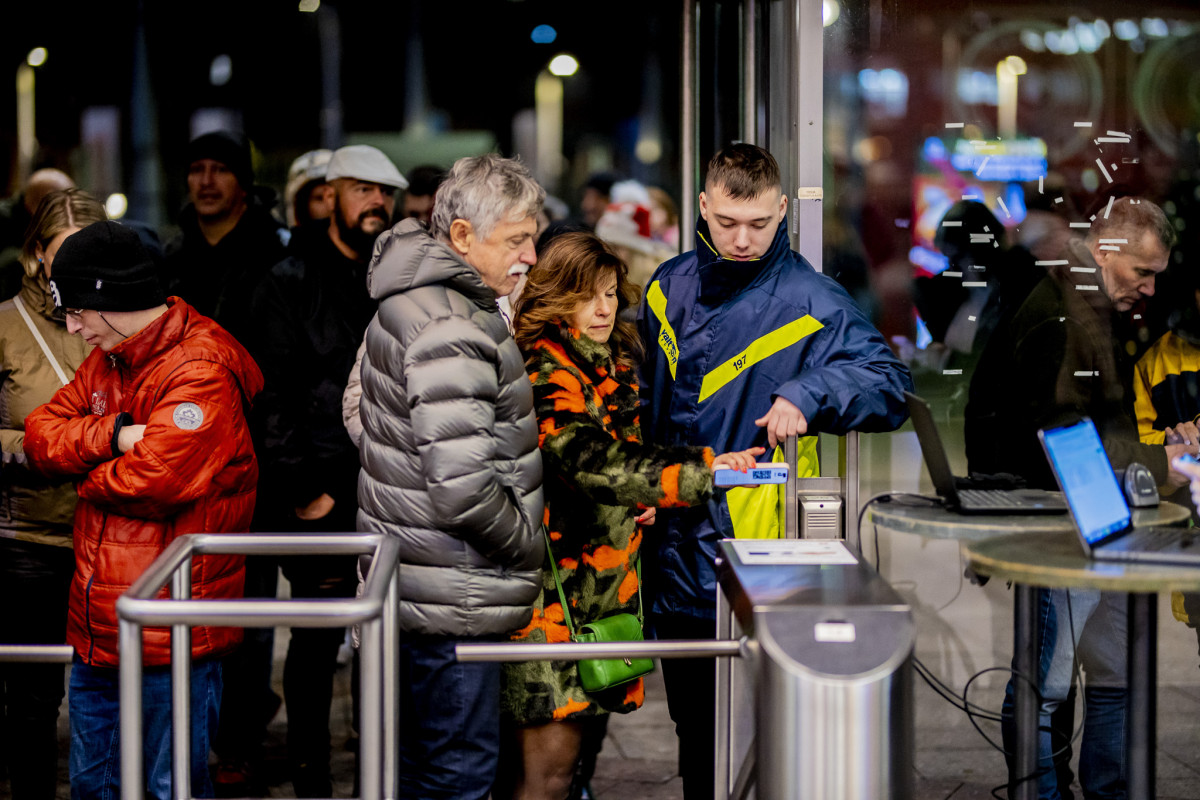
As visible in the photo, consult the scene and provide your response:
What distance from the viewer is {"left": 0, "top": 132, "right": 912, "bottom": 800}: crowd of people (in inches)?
115

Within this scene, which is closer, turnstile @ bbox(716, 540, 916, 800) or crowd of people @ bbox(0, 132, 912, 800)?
turnstile @ bbox(716, 540, 916, 800)

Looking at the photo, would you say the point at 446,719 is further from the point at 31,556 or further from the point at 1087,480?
the point at 31,556

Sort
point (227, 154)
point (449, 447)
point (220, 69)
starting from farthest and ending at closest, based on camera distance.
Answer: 1. point (220, 69)
2. point (227, 154)
3. point (449, 447)

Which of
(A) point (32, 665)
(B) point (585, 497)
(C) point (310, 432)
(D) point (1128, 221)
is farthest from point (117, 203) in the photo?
(D) point (1128, 221)

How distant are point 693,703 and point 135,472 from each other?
1505 millimetres

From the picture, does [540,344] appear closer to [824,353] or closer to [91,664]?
[824,353]

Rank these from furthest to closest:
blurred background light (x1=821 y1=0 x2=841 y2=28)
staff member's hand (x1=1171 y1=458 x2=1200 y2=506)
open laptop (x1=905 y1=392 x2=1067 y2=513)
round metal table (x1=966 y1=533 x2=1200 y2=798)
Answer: blurred background light (x1=821 y1=0 x2=841 y2=28)
open laptop (x1=905 y1=392 x2=1067 y2=513)
staff member's hand (x1=1171 y1=458 x2=1200 y2=506)
round metal table (x1=966 y1=533 x2=1200 y2=798)

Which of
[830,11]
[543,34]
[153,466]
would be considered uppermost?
[543,34]

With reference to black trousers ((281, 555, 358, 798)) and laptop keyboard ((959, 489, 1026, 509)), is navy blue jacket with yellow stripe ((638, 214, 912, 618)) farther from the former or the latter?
black trousers ((281, 555, 358, 798))

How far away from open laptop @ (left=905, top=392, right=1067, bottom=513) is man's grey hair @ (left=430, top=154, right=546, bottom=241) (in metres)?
0.98

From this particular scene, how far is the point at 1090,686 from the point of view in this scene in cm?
390

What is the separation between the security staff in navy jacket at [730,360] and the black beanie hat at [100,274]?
4.39 feet

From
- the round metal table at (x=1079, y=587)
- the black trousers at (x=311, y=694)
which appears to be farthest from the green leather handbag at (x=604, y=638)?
the black trousers at (x=311, y=694)

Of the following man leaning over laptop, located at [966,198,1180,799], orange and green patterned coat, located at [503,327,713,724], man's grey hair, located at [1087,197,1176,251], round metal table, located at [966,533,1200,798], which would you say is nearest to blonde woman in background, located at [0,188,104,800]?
orange and green patterned coat, located at [503,327,713,724]
